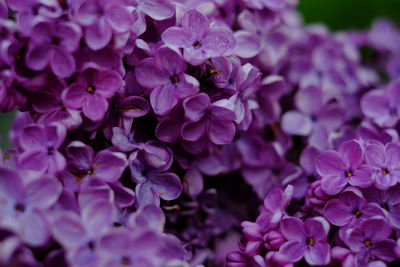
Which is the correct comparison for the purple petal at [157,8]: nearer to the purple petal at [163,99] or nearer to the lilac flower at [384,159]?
the purple petal at [163,99]

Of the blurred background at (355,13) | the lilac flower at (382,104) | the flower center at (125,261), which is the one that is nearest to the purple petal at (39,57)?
the flower center at (125,261)

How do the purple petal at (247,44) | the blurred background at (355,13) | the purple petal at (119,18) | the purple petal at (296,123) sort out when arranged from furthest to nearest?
the blurred background at (355,13) < the purple petal at (296,123) < the purple petal at (247,44) < the purple petal at (119,18)

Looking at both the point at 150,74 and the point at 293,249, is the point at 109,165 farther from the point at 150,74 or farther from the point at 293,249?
the point at 293,249

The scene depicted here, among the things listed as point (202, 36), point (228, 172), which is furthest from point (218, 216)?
point (202, 36)

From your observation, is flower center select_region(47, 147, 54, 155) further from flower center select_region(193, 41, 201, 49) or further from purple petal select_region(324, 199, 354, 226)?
purple petal select_region(324, 199, 354, 226)

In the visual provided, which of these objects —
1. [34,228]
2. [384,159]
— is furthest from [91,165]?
[384,159]

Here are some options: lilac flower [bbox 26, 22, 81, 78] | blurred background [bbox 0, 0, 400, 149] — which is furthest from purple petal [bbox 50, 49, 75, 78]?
blurred background [bbox 0, 0, 400, 149]

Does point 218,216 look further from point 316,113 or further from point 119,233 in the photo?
point 119,233
